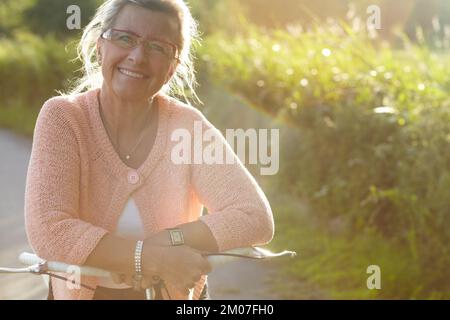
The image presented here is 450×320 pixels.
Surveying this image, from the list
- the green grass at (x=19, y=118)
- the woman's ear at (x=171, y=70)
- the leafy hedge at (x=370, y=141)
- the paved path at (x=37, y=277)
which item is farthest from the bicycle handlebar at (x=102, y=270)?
the green grass at (x=19, y=118)

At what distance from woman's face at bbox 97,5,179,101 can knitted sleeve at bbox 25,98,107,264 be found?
0.19m

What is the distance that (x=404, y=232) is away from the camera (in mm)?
5430

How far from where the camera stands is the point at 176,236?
90.4 inches

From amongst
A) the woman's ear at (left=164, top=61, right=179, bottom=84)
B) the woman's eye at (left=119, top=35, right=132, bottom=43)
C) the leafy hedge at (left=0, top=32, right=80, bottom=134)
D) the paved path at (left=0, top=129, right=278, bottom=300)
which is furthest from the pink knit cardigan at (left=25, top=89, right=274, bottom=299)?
the leafy hedge at (left=0, top=32, right=80, bottom=134)

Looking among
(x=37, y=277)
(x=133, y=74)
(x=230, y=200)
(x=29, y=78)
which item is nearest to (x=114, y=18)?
(x=133, y=74)

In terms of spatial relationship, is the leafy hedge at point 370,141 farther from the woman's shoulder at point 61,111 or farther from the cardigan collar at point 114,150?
the woman's shoulder at point 61,111

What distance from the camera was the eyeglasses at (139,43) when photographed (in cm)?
235

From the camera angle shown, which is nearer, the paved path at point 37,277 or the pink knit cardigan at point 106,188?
the pink knit cardigan at point 106,188

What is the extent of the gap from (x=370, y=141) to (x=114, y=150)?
376 centimetres

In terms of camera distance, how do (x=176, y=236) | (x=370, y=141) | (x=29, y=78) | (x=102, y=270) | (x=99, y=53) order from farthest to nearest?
(x=29, y=78) < (x=370, y=141) < (x=99, y=53) < (x=176, y=236) < (x=102, y=270)

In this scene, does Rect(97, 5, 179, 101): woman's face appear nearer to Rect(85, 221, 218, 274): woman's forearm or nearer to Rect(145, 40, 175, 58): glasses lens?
Rect(145, 40, 175, 58): glasses lens

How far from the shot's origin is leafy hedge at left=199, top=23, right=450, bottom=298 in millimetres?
5016

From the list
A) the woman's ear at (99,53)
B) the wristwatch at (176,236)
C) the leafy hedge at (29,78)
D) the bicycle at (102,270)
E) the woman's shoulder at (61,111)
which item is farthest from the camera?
the leafy hedge at (29,78)

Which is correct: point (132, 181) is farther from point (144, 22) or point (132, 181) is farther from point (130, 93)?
point (144, 22)
